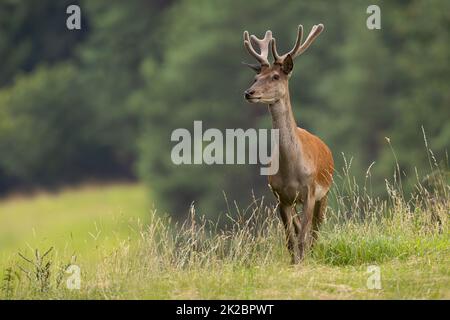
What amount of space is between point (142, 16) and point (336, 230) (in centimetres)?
3621

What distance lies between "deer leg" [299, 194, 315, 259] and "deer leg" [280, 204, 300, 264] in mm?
54

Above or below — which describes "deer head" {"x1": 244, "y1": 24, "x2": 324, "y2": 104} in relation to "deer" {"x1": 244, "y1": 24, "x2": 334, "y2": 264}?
above

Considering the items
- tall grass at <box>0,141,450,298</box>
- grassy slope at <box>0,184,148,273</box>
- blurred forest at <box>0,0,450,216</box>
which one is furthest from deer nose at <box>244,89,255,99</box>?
grassy slope at <box>0,184,148,273</box>

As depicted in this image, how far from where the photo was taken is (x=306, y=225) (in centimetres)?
1023

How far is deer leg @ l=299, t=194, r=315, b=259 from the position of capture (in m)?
10.1

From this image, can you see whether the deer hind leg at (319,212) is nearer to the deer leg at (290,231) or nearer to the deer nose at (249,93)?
the deer leg at (290,231)

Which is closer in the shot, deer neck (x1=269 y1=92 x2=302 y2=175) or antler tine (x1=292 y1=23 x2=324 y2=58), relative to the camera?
deer neck (x1=269 y1=92 x2=302 y2=175)

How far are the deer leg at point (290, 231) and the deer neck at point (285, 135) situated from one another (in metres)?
0.34

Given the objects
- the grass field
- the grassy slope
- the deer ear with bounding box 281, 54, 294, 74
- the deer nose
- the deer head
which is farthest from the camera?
the grassy slope

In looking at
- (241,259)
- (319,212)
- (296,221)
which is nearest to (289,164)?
(296,221)

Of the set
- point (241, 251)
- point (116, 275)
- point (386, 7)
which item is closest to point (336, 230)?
point (241, 251)

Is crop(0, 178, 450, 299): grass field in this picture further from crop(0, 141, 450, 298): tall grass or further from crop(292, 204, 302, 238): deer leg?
crop(292, 204, 302, 238): deer leg
